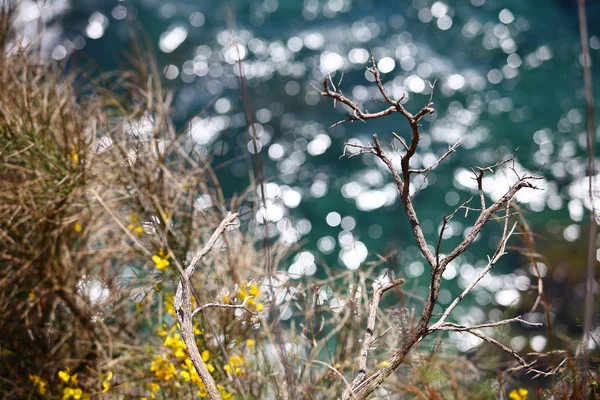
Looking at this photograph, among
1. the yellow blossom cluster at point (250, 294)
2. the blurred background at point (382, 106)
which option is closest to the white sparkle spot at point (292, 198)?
the blurred background at point (382, 106)

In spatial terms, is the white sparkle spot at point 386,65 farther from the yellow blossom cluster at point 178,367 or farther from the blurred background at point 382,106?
the yellow blossom cluster at point 178,367

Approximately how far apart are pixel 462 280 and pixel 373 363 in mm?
3607

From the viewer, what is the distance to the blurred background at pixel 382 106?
557 centimetres

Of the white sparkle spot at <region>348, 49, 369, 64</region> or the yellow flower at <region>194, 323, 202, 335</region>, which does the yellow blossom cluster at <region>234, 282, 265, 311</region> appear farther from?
the white sparkle spot at <region>348, 49, 369, 64</region>

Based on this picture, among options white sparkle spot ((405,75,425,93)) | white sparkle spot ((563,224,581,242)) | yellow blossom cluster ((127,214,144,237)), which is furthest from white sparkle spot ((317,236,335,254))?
yellow blossom cluster ((127,214,144,237))

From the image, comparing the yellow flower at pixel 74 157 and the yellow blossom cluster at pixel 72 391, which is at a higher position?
the yellow flower at pixel 74 157

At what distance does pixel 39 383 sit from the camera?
2123 millimetres

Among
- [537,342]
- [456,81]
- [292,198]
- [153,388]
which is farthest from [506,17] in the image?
[153,388]

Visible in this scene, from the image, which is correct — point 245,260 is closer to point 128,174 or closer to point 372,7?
point 128,174

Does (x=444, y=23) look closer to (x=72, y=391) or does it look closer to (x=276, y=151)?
(x=276, y=151)

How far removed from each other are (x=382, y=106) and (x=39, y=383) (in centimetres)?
474

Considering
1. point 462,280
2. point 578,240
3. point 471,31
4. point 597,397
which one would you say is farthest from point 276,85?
point 597,397

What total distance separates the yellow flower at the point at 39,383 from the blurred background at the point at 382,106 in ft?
9.72

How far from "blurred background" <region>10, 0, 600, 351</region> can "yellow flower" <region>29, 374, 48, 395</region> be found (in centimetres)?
296
